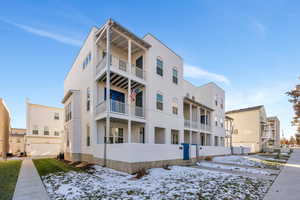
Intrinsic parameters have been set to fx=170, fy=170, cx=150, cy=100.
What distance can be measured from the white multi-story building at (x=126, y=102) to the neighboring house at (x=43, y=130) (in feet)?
48.8

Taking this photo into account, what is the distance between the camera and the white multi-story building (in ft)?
39.5

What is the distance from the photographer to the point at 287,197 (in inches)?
244

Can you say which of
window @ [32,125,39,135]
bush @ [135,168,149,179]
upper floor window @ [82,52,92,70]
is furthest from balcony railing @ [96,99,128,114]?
window @ [32,125,39,135]

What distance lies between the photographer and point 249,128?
39062 mm

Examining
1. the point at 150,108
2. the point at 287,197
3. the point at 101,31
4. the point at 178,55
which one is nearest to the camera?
the point at 287,197

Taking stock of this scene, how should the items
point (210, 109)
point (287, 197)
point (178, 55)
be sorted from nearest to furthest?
point (287, 197) < point (178, 55) < point (210, 109)

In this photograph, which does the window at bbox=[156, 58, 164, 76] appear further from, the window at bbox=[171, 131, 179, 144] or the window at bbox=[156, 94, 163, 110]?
the window at bbox=[171, 131, 179, 144]

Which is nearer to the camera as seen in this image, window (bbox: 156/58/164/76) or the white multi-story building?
the white multi-story building

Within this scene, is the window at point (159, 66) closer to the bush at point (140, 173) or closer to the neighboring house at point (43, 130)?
the bush at point (140, 173)

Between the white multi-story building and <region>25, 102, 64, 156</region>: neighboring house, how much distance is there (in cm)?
1487

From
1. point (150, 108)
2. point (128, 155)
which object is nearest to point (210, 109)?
point (150, 108)

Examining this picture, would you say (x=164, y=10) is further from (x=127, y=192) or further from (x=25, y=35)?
(x=127, y=192)

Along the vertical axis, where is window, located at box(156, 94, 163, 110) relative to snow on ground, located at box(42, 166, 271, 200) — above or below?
above

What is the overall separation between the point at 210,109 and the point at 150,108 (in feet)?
43.7
